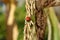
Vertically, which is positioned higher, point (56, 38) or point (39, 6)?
point (39, 6)

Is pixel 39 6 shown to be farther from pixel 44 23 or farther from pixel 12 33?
pixel 12 33

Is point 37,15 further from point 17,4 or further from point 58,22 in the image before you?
point 17,4

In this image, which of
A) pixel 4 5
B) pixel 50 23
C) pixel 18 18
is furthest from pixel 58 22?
pixel 4 5

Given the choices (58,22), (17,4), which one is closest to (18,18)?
(17,4)

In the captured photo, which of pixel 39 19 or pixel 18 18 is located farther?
pixel 18 18

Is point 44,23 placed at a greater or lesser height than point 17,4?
lesser

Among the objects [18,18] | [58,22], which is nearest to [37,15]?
[58,22]

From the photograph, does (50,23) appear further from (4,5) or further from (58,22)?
(4,5)

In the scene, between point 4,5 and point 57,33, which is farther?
point 4,5
